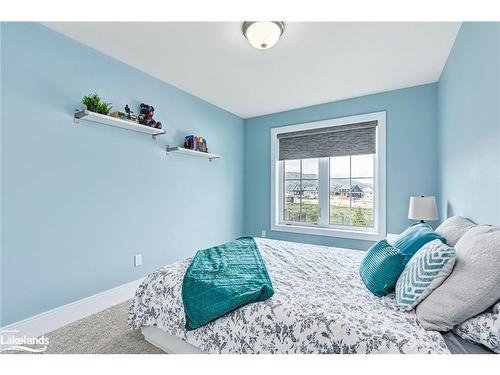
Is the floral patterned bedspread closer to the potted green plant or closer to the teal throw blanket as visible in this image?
the teal throw blanket

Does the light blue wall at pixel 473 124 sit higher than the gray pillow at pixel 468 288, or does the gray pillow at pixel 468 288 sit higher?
the light blue wall at pixel 473 124

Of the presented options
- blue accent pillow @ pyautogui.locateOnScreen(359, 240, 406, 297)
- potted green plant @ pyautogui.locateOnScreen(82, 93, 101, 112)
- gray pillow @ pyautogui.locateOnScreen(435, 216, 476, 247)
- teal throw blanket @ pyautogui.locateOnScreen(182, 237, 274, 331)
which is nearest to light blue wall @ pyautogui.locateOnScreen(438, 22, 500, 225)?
gray pillow @ pyautogui.locateOnScreen(435, 216, 476, 247)

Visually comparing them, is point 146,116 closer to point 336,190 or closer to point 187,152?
point 187,152

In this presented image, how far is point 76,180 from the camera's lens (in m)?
2.13

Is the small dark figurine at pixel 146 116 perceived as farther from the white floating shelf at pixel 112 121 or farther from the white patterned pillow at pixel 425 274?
the white patterned pillow at pixel 425 274

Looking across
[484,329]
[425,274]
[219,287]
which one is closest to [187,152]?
[219,287]

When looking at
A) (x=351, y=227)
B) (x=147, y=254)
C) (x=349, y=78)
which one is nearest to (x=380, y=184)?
(x=351, y=227)

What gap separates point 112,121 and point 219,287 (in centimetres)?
190

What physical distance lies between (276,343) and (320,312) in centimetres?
27

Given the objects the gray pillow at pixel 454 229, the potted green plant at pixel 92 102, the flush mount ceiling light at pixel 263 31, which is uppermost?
the flush mount ceiling light at pixel 263 31

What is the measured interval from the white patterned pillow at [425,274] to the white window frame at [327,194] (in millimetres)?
2104

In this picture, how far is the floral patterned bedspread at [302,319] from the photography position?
1023mm

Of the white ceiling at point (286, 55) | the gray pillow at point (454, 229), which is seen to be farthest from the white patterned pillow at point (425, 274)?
the white ceiling at point (286, 55)
